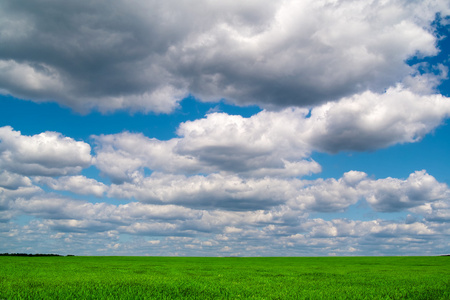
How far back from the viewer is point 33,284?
13.3 metres

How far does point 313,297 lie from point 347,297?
1.37m

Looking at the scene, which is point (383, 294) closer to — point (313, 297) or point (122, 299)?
point (313, 297)

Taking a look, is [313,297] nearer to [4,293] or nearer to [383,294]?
[383,294]

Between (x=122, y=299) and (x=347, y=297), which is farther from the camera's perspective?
(x=347, y=297)

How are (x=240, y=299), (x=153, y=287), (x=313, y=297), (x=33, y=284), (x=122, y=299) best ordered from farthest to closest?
(x=33, y=284)
(x=153, y=287)
(x=313, y=297)
(x=240, y=299)
(x=122, y=299)

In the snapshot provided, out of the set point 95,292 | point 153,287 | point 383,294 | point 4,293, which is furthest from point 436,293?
point 4,293

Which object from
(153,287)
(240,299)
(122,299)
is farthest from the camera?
(153,287)

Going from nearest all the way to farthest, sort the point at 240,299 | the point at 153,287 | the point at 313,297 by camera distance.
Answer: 1. the point at 240,299
2. the point at 313,297
3. the point at 153,287

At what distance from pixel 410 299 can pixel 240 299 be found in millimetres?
5952

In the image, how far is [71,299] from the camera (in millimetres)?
9461

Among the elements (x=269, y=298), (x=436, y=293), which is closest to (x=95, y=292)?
(x=269, y=298)

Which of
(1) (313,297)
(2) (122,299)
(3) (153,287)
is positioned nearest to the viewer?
(2) (122,299)

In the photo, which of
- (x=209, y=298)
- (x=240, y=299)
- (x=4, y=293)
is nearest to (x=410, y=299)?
(x=240, y=299)

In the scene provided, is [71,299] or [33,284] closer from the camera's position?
[71,299]
